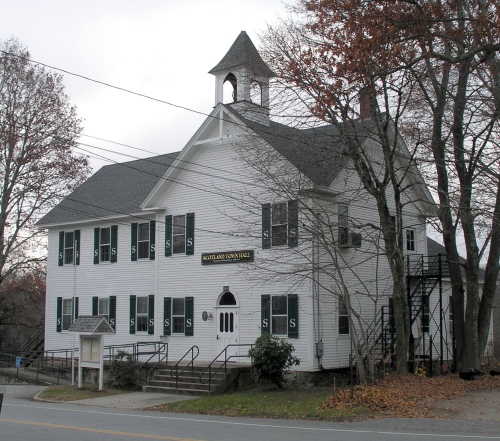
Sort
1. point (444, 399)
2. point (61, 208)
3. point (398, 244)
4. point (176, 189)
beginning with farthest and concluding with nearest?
point (61, 208) → point (176, 189) → point (398, 244) → point (444, 399)

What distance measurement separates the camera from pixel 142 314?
1152 inches

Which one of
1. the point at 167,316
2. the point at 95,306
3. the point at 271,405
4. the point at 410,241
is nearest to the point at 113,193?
the point at 95,306

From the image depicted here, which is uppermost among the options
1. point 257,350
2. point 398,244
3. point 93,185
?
point 93,185

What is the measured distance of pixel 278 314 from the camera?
24516 mm

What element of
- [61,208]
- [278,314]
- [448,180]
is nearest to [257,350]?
[278,314]

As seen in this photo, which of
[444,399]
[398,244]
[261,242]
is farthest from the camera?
[261,242]

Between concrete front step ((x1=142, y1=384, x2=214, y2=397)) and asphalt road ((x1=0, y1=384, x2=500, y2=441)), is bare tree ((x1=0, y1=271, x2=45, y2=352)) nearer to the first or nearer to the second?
concrete front step ((x1=142, y1=384, x2=214, y2=397))

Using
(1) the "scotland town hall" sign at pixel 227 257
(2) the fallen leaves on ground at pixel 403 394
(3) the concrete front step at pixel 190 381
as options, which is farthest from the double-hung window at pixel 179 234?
(2) the fallen leaves on ground at pixel 403 394

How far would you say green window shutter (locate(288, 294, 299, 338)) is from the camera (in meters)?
23.9

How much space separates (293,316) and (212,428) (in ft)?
32.4

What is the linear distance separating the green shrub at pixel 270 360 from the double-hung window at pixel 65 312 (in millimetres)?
13410

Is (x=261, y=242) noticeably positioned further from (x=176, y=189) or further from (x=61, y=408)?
(x=61, y=408)

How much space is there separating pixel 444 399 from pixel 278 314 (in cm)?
768

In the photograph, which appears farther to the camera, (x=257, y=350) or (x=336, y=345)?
A: (x=336, y=345)
